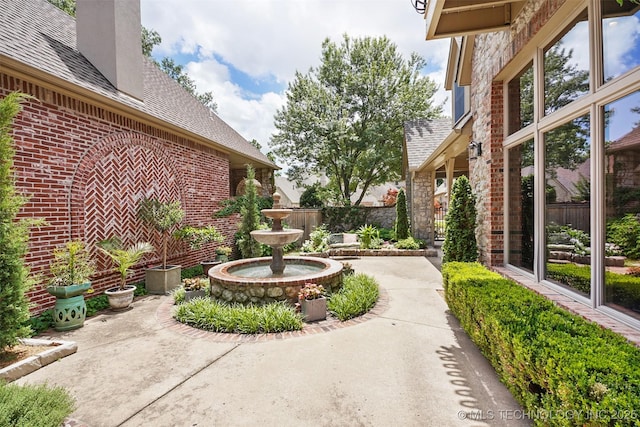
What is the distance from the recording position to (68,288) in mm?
4727

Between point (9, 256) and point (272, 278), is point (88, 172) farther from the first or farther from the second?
point (272, 278)

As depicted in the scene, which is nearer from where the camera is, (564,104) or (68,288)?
(564,104)

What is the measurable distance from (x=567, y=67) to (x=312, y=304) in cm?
454

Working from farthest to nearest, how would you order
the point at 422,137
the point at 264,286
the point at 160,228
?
1. the point at 422,137
2. the point at 160,228
3. the point at 264,286

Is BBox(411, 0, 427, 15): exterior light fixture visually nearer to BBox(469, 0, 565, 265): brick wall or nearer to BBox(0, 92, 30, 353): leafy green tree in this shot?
BBox(469, 0, 565, 265): brick wall

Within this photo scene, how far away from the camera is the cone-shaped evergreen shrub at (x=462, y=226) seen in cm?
550

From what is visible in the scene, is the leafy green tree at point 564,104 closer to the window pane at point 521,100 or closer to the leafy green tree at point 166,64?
the window pane at point 521,100

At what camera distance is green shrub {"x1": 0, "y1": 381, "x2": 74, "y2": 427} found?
2023 millimetres

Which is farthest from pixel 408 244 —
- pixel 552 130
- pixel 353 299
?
pixel 552 130

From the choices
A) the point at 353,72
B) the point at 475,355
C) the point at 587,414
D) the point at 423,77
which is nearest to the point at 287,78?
the point at 353,72

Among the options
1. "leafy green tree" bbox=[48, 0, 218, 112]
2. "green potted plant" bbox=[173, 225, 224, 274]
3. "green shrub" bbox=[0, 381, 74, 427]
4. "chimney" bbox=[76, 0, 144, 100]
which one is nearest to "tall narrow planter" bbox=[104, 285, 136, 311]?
"green potted plant" bbox=[173, 225, 224, 274]

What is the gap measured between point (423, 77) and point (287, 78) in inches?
393

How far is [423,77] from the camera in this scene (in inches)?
865

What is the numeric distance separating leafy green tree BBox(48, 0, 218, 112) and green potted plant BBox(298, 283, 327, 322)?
14.3m
